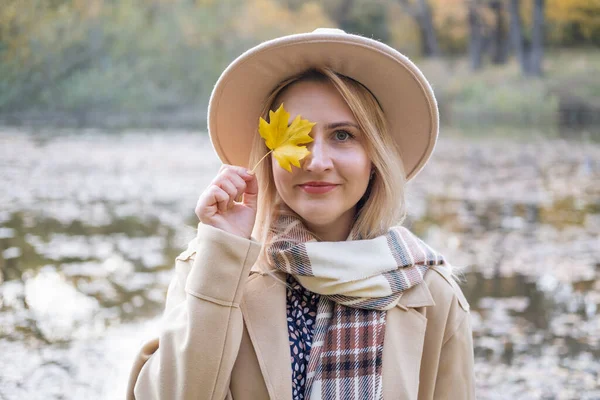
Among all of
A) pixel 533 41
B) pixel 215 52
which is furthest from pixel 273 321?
pixel 533 41

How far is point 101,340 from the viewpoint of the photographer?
423 centimetres

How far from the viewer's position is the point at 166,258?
239 inches

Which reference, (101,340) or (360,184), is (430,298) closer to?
(360,184)

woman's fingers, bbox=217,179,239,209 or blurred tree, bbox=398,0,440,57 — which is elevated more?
blurred tree, bbox=398,0,440,57

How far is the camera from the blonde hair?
1.65 m

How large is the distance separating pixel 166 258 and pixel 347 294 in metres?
4.70

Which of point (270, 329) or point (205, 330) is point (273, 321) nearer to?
point (270, 329)

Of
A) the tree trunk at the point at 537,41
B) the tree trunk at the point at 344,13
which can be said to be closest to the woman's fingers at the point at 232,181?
the tree trunk at the point at 537,41

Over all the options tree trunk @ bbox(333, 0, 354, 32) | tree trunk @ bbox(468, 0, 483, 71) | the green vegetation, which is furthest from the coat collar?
tree trunk @ bbox(333, 0, 354, 32)

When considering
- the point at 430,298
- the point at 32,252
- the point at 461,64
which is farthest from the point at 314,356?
the point at 461,64

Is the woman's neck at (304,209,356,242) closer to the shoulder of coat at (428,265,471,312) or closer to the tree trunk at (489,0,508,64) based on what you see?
the shoulder of coat at (428,265,471,312)

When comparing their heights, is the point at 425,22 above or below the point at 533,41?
above

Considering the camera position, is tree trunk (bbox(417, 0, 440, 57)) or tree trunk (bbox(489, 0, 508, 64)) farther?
tree trunk (bbox(417, 0, 440, 57))

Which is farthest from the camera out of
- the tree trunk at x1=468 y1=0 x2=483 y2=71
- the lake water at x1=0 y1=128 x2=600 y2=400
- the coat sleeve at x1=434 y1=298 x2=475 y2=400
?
the tree trunk at x1=468 y1=0 x2=483 y2=71
